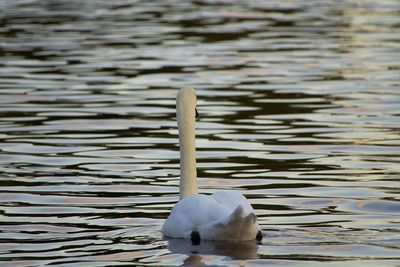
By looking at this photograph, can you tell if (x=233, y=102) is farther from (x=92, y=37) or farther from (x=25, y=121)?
(x=92, y=37)

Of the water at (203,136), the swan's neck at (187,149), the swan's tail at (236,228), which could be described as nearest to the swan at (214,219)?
the swan's tail at (236,228)

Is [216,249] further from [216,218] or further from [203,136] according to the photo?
[203,136]

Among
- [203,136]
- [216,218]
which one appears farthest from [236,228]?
[203,136]

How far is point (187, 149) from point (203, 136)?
5.57m

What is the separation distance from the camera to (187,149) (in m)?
11.3

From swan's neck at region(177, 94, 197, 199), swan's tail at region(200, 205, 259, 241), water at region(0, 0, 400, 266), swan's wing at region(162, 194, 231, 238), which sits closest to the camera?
swan's tail at region(200, 205, 259, 241)

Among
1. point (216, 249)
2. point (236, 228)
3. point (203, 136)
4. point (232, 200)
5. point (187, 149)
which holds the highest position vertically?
point (203, 136)

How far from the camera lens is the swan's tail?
9688 millimetres

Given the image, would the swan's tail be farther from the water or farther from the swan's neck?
the swan's neck

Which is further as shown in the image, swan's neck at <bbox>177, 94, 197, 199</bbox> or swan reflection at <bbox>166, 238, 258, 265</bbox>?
swan's neck at <bbox>177, 94, 197, 199</bbox>

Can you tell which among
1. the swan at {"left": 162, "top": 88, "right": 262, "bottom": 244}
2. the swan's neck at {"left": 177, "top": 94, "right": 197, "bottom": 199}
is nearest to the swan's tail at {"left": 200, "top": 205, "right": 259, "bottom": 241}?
the swan at {"left": 162, "top": 88, "right": 262, "bottom": 244}

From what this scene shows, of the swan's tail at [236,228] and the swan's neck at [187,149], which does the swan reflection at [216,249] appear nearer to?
the swan's tail at [236,228]

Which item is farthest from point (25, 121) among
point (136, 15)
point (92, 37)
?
point (136, 15)

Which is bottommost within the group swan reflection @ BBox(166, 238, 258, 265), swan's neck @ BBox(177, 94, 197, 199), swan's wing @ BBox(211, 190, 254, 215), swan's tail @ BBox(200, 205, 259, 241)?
swan reflection @ BBox(166, 238, 258, 265)
